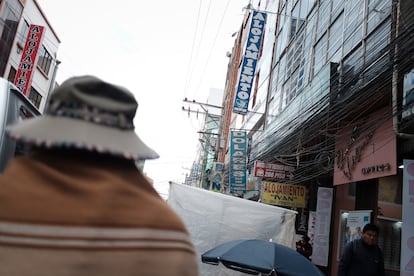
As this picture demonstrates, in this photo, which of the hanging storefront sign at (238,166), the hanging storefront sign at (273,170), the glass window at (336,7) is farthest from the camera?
the hanging storefront sign at (238,166)

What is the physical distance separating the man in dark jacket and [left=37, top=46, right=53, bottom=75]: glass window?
80.1 feet

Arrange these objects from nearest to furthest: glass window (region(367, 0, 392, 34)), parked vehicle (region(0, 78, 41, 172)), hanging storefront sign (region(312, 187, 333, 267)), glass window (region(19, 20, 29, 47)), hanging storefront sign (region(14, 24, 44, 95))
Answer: parked vehicle (region(0, 78, 41, 172)) < glass window (region(367, 0, 392, 34)) < hanging storefront sign (region(312, 187, 333, 267)) < hanging storefront sign (region(14, 24, 44, 95)) < glass window (region(19, 20, 29, 47))

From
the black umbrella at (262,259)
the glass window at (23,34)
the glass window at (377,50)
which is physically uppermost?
the glass window at (23,34)

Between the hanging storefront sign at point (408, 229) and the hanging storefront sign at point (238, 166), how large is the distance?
916 centimetres

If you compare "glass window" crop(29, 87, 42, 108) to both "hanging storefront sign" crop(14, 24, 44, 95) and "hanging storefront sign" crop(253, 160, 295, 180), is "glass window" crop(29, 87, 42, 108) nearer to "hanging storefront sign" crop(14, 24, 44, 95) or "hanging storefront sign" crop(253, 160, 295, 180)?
"hanging storefront sign" crop(14, 24, 44, 95)

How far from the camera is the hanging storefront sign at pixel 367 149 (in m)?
6.19

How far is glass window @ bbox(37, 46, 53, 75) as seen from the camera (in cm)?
2546

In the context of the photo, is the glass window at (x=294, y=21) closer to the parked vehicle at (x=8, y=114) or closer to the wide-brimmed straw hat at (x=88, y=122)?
the parked vehicle at (x=8, y=114)

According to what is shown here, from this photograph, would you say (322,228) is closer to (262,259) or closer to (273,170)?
(273,170)

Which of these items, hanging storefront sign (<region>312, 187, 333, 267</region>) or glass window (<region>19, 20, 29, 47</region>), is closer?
hanging storefront sign (<region>312, 187, 333, 267</region>)

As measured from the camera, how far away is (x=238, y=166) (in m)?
14.5

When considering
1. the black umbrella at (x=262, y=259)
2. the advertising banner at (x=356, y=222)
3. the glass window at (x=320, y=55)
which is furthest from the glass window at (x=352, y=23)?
the black umbrella at (x=262, y=259)

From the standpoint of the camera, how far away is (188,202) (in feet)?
20.0

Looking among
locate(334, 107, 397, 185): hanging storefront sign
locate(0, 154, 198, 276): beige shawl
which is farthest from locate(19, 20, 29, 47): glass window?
locate(0, 154, 198, 276): beige shawl
